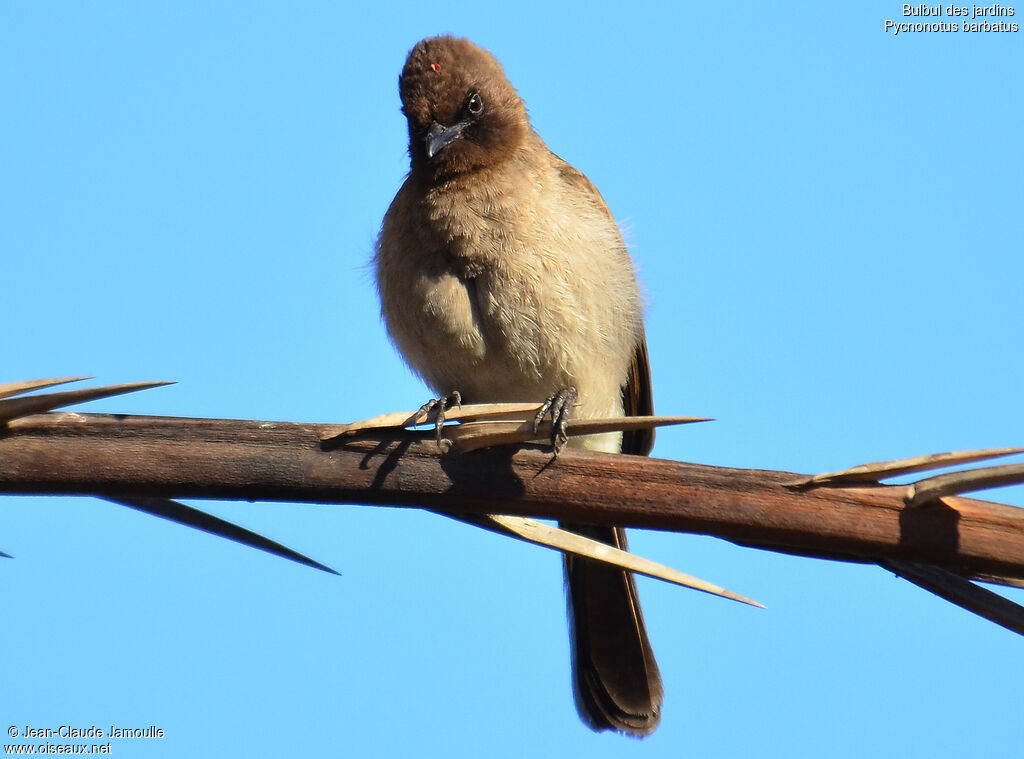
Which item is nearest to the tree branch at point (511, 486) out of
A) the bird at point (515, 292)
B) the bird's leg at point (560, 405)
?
the bird's leg at point (560, 405)

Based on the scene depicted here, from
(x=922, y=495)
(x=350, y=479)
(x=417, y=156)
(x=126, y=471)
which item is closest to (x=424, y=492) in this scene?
(x=350, y=479)

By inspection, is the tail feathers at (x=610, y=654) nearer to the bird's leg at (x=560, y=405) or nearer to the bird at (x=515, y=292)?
the bird at (x=515, y=292)

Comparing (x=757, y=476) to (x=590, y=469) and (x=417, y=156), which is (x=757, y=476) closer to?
(x=590, y=469)

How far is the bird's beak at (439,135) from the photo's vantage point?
5.37 m

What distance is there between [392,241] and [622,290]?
1145mm

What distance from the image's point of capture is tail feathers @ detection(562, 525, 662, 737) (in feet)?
14.9

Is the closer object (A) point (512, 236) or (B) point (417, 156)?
(A) point (512, 236)

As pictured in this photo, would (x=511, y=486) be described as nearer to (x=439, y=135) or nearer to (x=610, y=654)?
(x=610, y=654)

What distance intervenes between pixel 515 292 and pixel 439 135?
1035mm

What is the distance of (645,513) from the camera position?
246 cm

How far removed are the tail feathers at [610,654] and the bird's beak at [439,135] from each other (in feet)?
6.84

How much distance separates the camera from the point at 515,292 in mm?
4902

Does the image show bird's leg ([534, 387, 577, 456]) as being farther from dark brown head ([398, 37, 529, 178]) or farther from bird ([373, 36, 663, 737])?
dark brown head ([398, 37, 529, 178])

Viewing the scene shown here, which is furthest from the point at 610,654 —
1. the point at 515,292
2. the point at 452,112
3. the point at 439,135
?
the point at 452,112
